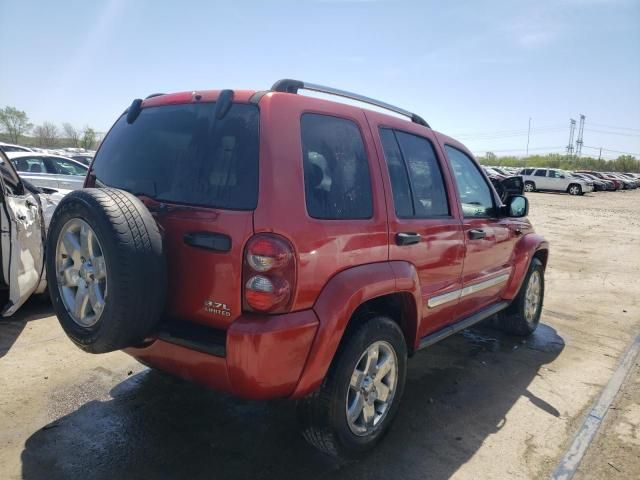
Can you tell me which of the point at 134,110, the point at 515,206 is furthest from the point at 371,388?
the point at 515,206

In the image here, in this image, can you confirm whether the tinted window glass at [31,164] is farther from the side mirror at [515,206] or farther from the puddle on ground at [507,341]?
the side mirror at [515,206]

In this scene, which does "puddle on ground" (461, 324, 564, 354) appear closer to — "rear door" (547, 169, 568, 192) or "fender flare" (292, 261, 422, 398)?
"fender flare" (292, 261, 422, 398)

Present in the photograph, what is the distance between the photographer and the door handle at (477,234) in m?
3.60

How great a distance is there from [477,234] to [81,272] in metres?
2.70

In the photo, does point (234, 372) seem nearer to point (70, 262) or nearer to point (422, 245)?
point (70, 262)

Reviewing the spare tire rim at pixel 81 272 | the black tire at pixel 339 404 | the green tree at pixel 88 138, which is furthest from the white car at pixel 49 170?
the green tree at pixel 88 138

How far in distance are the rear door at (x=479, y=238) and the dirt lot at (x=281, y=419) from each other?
2.27 ft

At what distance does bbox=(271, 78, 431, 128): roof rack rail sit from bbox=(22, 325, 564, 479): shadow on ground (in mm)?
2019

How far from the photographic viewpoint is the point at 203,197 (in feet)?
7.80

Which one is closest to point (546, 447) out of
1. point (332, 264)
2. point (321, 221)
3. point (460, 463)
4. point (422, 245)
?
point (460, 463)

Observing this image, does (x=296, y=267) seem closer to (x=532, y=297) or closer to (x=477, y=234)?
(x=477, y=234)

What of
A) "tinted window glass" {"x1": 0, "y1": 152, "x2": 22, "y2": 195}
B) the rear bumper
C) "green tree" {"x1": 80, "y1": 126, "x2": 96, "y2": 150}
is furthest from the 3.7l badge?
"green tree" {"x1": 80, "y1": 126, "x2": 96, "y2": 150}

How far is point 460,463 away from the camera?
110 inches

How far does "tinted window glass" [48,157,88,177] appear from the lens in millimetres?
10438
